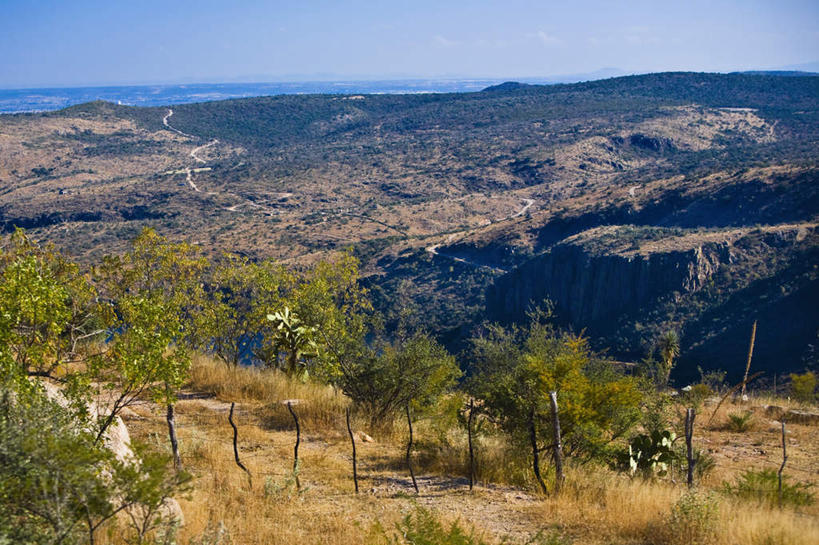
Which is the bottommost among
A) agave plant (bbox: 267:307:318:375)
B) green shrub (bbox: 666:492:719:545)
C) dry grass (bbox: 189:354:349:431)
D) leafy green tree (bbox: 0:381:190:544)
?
dry grass (bbox: 189:354:349:431)

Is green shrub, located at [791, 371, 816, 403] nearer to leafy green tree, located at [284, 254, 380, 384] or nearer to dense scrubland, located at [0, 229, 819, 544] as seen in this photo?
dense scrubland, located at [0, 229, 819, 544]

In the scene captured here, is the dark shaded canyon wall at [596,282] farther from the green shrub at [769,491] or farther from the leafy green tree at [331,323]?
the green shrub at [769,491]

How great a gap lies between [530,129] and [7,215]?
3092 inches

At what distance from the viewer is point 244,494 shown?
22.2 ft

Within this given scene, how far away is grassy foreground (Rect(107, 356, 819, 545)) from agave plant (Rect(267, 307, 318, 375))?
7.20 ft

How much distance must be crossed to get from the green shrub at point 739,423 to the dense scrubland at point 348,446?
3cm

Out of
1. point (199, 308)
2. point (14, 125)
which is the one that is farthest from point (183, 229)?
point (14, 125)

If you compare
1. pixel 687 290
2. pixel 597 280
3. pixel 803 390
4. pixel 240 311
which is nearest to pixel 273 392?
pixel 240 311

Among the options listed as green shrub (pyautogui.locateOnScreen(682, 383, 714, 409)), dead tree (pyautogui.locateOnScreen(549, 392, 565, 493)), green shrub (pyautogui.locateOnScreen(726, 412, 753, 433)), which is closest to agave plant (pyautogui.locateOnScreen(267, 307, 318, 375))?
dead tree (pyautogui.locateOnScreen(549, 392, 565, 493))

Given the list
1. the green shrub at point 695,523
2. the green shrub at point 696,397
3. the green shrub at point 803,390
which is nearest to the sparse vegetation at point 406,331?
the green shrub at point 695,523

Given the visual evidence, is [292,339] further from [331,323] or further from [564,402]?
[564,402]

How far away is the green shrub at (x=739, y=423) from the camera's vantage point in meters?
12.2

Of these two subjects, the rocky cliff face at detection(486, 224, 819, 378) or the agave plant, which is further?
the rocky cliff face at detection(486, 224, 819, 378)

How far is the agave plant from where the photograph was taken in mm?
13273
